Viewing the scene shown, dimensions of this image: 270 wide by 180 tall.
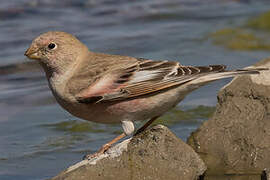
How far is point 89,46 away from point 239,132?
240 inches

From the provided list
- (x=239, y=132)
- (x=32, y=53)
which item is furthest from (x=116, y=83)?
(x=239, y=132)

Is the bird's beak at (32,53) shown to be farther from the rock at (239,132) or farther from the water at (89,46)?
the rock at (239,132)

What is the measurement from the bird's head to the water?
46.0 inches

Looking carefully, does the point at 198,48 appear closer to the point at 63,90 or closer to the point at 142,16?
the point at 142,16

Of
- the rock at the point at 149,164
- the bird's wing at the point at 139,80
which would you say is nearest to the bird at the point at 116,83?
the bird's wing at the point at 139,80

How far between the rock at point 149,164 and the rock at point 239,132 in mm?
556

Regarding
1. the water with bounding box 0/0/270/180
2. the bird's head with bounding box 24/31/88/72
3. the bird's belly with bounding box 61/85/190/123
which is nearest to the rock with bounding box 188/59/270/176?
the bird's belly with bounding box 61/85/190/123

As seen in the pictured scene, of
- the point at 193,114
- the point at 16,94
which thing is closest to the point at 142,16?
the point at 16,94

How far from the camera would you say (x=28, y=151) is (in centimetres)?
728

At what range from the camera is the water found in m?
7.39

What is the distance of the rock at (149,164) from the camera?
18.6 feet

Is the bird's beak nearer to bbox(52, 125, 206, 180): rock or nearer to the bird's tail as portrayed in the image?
bbox(52, 125, 206, 180): rock

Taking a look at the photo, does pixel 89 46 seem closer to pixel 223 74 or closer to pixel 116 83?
pixel 116 83

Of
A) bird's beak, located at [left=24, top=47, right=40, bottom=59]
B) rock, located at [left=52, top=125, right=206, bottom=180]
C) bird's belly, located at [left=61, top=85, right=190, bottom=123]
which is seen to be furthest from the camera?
bird's beak, located at [left=24, top=47, right=40, bottom=59]
